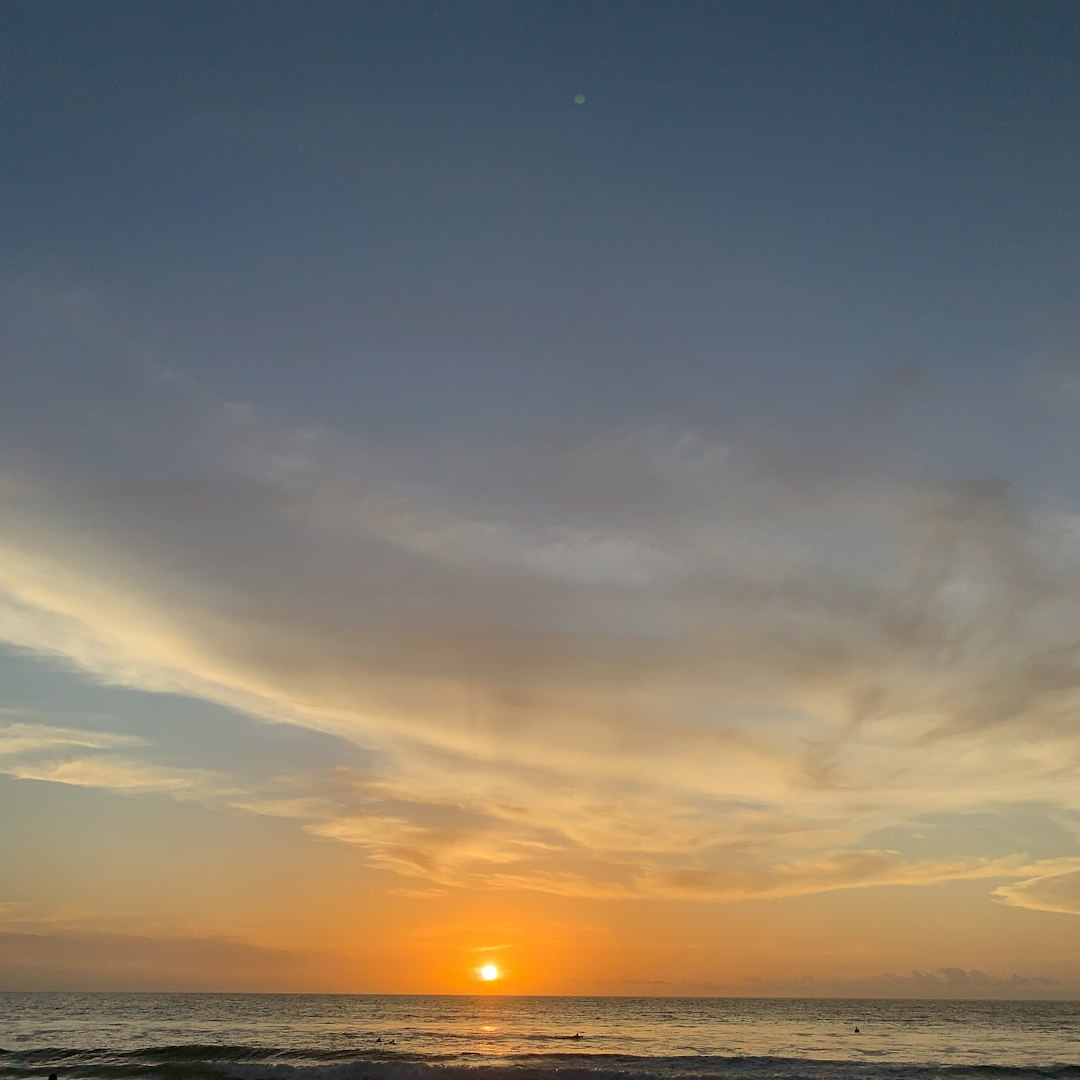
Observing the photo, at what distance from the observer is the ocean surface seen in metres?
47.7

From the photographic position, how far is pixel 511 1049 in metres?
62.3

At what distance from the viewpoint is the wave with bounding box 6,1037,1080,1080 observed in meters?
45.7

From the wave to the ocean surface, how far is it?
0.12 m

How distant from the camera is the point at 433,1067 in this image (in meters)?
46.3

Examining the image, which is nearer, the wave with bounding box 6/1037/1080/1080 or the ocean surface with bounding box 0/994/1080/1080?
the wave with bounding box 6/1037/1080/1080

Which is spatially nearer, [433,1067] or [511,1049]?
[433,1067]

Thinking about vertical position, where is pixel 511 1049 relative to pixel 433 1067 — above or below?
below

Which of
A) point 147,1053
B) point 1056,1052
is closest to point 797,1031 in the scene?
point 1056,1052

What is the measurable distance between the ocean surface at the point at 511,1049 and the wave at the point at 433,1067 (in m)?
0.12

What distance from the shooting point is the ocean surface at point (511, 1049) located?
156ft

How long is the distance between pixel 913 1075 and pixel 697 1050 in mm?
18571

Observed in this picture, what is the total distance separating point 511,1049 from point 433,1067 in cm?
1871

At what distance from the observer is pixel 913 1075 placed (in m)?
50.0

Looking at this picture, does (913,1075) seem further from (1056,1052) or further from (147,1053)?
(147,1053)
